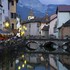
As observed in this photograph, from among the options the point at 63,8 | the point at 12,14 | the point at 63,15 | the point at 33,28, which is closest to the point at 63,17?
the point at 63,15

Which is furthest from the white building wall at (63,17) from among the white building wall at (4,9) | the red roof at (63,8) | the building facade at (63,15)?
the white building wall at (4,9)

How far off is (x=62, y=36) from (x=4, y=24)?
1132 inches

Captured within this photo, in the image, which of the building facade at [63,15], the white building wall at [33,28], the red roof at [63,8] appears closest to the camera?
the building facade at [63,15]

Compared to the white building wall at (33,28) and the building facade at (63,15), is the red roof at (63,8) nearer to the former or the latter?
the building facade at (63,15)

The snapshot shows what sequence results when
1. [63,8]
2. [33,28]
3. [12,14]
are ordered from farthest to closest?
[33,28]
[63,8]
[12,14]

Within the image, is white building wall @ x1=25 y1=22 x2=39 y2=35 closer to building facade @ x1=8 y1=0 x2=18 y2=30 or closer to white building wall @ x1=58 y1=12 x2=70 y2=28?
white building wall @ x1=58 y1=12 x2=70 y2=28

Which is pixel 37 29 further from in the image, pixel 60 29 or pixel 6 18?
pixel 6 18

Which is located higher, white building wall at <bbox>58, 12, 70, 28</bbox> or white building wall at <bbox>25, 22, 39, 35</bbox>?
white building wall at <bbox>58, 12, 70, 28</bbox>

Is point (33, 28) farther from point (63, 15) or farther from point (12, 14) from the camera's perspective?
point (12, 14)

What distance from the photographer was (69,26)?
8669 centimetres

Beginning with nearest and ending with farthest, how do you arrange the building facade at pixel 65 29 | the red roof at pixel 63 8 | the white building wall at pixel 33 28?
the building facade at pixel 65 29
the red roof at pixel 63 8
the white building wall at pixel 33 28

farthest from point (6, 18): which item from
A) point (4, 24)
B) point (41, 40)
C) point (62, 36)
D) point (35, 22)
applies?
point (35, 22)

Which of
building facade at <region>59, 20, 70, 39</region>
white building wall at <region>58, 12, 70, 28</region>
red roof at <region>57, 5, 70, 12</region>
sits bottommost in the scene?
building facade at <region>59, 20, 70, 39</region>

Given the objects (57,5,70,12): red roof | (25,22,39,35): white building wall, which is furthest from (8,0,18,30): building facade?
(25,22,39,35): white building wall
